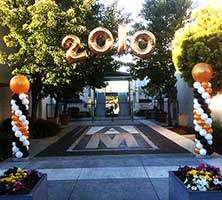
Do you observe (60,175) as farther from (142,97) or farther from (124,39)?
(142,97)

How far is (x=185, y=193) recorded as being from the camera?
538 cm

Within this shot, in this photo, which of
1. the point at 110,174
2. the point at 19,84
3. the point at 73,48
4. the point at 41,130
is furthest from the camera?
the point at 41,130

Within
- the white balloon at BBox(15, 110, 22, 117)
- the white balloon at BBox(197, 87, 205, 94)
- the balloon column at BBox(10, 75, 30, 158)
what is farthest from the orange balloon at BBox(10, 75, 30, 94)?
the white balloon at BBox(197, 87, 205, 94)

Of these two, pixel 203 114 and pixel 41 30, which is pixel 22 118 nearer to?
pixel 41 30

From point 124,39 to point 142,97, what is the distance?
166ft

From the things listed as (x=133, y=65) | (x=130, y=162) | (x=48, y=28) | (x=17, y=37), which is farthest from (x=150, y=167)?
(x=133, y=65)

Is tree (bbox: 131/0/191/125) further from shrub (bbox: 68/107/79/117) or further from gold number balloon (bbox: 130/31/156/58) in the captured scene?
shrub (bbox: 68/107/79/117)

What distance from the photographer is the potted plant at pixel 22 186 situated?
518 cm

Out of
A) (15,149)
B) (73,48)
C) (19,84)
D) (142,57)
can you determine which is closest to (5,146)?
(15,149)

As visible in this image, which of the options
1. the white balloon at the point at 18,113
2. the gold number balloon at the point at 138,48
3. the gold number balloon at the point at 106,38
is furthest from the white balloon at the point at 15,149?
the gold number balloon at the point at 138,48

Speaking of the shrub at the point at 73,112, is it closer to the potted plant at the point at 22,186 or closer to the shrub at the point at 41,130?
the shrub at the point at 41,130

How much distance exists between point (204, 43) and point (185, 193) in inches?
404

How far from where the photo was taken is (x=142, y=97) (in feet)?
206

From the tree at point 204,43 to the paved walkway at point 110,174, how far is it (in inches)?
144
